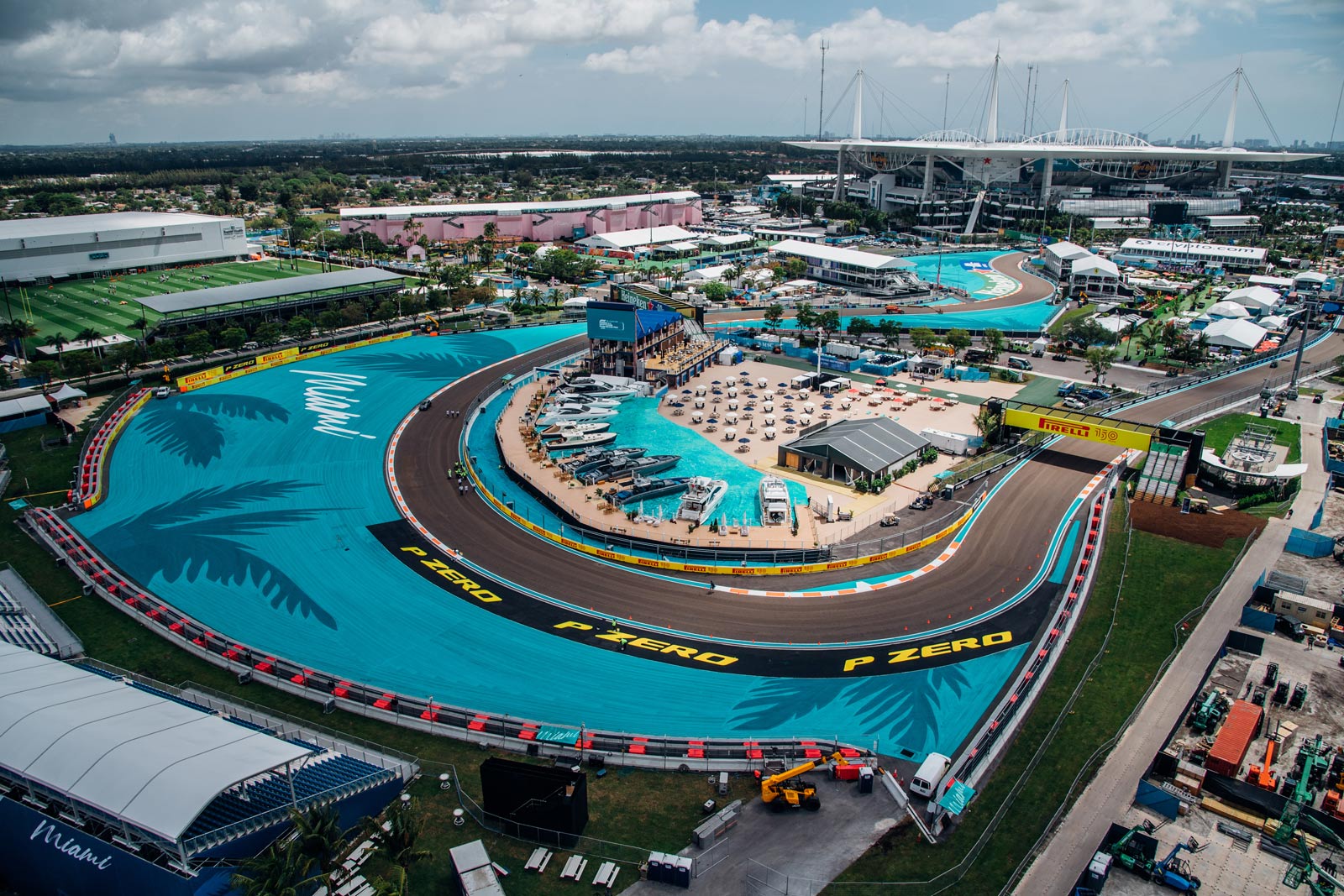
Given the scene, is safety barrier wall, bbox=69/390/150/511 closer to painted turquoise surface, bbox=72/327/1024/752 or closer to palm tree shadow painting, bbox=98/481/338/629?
painted turquoise surface, bbox=72/327/1024/752

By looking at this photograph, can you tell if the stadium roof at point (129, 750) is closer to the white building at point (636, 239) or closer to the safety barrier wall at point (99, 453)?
the safety barrier wall at point (99, 453)

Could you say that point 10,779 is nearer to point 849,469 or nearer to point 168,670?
point 168,670

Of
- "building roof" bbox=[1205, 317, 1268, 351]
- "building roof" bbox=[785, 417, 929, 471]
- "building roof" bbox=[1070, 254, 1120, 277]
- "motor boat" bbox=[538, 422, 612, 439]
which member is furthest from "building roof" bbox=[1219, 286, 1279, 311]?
"motor boat" bbox=[538, 422, 612, 439]

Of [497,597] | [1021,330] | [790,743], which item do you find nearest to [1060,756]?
[790,743]

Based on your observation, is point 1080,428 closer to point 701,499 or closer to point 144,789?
point 701,499

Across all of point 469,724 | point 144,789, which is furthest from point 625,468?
point 144,789

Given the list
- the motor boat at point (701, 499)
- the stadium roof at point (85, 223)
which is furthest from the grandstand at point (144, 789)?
the stadium roof at point (85, 223)
